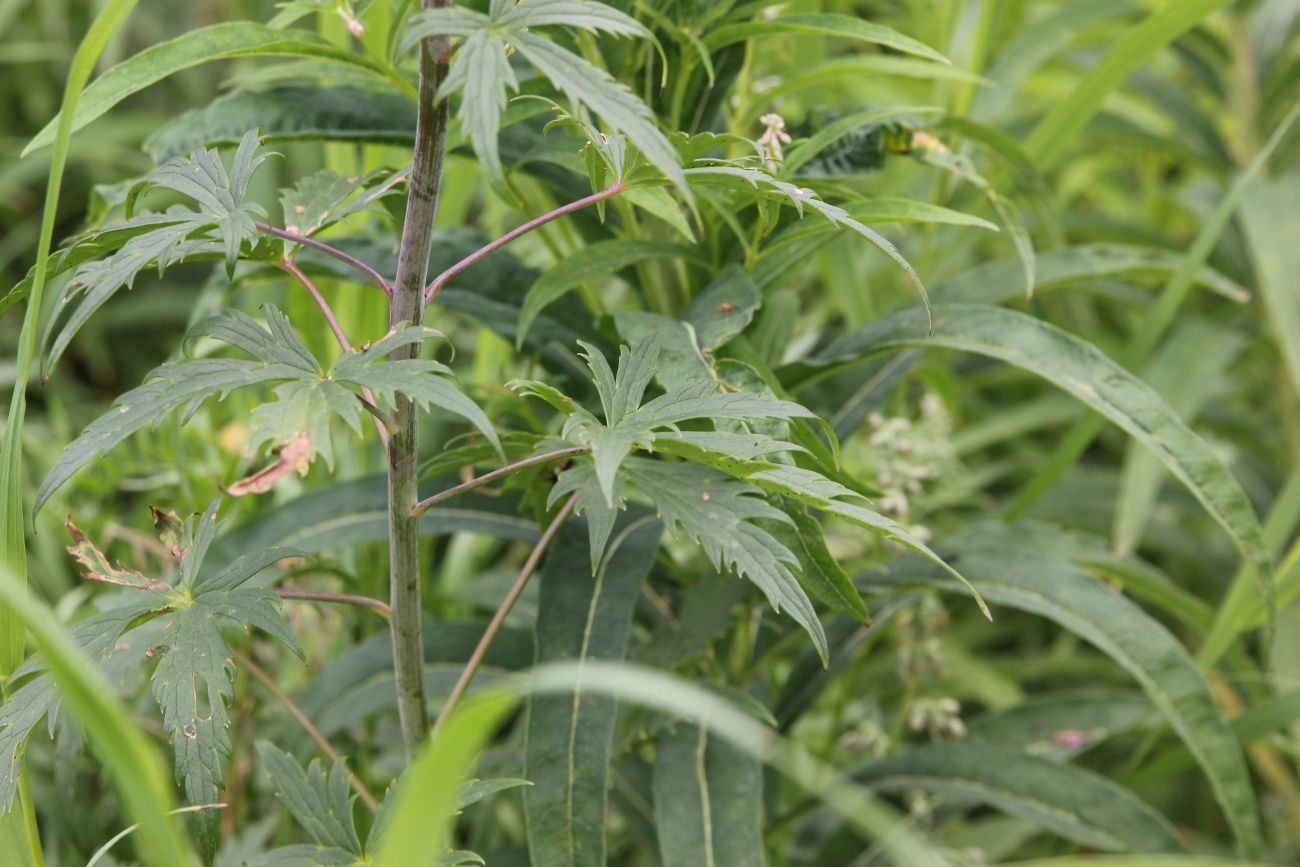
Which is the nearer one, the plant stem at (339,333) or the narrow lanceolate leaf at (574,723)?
the plant stem at (339,333)

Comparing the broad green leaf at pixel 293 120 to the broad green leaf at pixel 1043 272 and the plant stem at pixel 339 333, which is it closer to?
the plant stem at pixel 339 333

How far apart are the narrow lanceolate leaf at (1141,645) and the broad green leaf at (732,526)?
0.86 ft

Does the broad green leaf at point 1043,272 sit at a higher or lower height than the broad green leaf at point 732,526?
higher

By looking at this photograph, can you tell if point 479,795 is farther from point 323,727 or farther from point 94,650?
point 323,727

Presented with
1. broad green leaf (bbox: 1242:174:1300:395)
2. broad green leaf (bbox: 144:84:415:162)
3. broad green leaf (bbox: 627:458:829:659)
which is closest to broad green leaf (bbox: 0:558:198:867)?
broad green leaf (bbox: 627:458:829:659)

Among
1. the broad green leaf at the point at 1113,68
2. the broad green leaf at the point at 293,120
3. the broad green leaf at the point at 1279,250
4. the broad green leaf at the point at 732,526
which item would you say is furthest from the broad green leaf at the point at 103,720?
the broad green leaf at the point at 1279,250

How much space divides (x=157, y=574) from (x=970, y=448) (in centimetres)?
92

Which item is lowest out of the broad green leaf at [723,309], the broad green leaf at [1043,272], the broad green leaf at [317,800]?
the broad green leaf at [317,800]

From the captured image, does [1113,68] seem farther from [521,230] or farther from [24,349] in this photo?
[24,349]

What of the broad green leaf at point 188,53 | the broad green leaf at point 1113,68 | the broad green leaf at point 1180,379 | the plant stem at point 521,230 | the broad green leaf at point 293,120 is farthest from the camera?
the broad green leaf at point 1180,379

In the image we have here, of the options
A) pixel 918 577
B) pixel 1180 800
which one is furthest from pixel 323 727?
pixel 1180 800

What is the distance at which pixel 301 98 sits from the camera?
75 cm

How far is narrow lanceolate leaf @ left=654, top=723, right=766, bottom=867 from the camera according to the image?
0.68 metres

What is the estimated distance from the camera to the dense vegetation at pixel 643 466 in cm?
50
